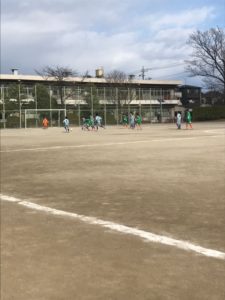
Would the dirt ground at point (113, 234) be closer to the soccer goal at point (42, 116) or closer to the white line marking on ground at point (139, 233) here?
the white line marking on ground at point (139, 233)

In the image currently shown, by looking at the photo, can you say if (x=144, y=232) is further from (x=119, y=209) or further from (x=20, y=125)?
(x=20, y=125)

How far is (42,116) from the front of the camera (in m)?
58.4

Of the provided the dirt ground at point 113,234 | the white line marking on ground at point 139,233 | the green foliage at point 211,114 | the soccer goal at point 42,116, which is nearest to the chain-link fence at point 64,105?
the soccer goal at point 42,116

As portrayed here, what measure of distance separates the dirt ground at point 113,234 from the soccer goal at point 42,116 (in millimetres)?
42972

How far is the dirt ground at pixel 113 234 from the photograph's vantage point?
4.55 meters

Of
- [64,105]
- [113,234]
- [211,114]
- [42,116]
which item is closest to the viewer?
[113,234]

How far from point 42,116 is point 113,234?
52.9m

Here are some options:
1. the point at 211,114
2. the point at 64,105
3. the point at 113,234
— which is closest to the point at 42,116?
the point at 64,105

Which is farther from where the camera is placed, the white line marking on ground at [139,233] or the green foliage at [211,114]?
the green foliage at [211,114]

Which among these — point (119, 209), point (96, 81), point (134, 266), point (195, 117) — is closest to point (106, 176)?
point (119, 209)

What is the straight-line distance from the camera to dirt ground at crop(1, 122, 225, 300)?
4547 millimetres

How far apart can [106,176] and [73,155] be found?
5.81 m

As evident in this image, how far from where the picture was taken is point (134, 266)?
16.7 feet

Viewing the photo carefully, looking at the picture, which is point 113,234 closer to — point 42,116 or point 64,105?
point 42,116
